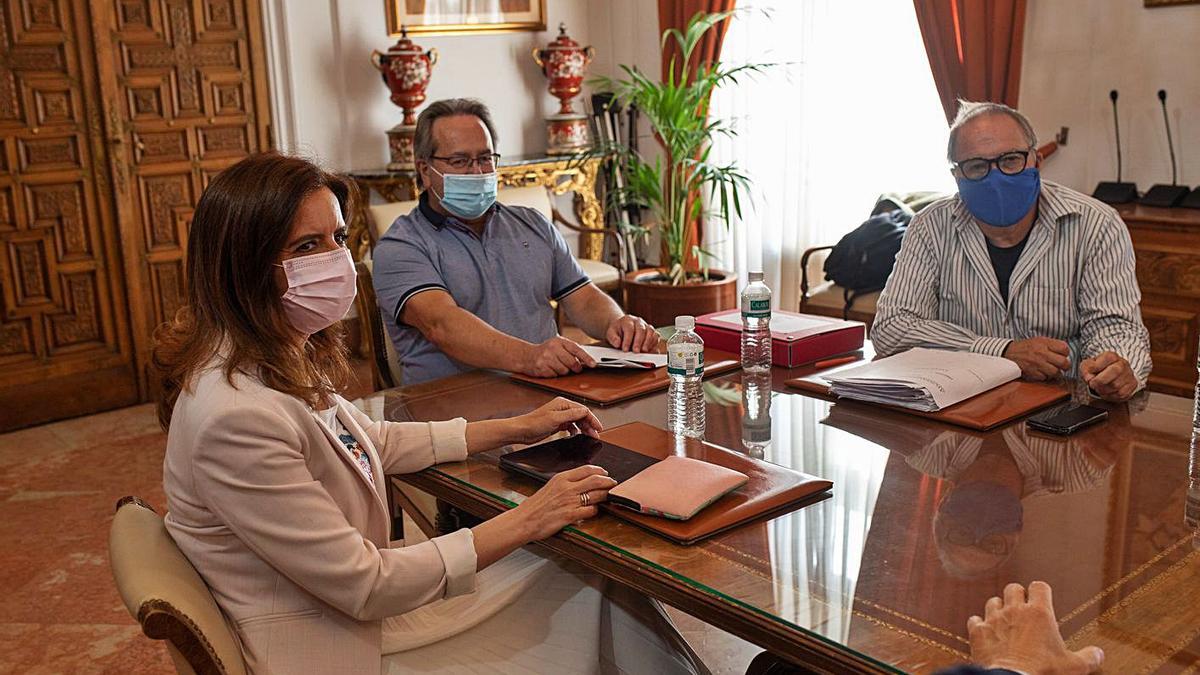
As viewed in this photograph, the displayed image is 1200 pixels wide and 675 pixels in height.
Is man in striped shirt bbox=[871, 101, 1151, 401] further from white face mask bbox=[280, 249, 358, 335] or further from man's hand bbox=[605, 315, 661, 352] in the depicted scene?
white face mask bbox=[280, 249, 358, 335]

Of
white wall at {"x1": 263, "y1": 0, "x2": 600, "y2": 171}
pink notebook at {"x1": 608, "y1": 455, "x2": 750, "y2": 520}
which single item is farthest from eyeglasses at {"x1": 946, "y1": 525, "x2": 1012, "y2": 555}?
white wall at {"x1": 263, "y1": 0, "x2": 600, "y2": 171}

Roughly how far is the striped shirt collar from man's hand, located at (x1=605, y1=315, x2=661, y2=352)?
0.75m

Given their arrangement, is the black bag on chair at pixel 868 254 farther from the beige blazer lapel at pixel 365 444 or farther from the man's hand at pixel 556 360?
the beige blazer lapel at pixel 365 444

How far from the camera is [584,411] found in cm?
191

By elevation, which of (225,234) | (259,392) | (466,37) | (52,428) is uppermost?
(466,37)

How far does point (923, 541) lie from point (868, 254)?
126 inches

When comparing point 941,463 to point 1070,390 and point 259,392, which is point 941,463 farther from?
point 259,392

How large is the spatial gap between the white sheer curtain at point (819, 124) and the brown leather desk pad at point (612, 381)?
114 inches

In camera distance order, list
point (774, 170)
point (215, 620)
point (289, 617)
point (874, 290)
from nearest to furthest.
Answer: point (215, 620)
point (289, 617)
point (874, 290)
point (774, 170)

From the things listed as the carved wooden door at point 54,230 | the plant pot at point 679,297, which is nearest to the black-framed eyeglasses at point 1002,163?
the plant pot at point 679,297

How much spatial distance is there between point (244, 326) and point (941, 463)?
3.50 feet

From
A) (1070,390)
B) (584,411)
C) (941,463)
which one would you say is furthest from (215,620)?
(1070,390)

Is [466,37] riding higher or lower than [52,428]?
higher

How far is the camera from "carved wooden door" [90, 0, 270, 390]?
15.3 ft
